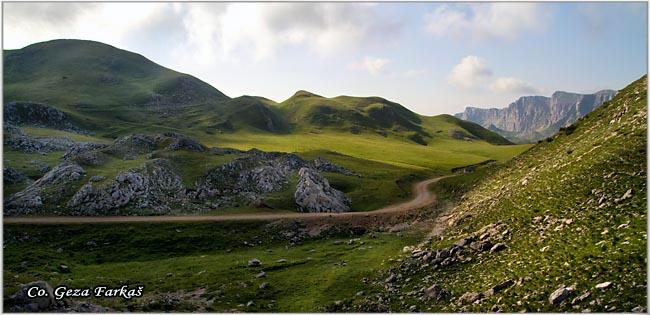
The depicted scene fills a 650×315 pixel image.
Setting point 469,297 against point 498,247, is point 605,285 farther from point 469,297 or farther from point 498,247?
point 498,247

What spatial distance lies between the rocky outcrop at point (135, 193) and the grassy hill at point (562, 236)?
151ft

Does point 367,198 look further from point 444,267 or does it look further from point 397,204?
point 444,267

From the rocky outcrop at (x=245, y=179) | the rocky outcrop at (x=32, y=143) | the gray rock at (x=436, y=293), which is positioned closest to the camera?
the gray rock at (x=436, y=293)

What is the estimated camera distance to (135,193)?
2692 inches

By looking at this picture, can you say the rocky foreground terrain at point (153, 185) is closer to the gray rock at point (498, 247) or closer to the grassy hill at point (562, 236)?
the grassy hill at point (562, 236)

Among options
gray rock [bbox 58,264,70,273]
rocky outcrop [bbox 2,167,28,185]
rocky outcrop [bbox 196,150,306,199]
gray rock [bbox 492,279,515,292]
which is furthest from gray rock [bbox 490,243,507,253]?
rocky outcrop [bbox 2,167,28,185]

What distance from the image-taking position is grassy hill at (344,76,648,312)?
26.5m

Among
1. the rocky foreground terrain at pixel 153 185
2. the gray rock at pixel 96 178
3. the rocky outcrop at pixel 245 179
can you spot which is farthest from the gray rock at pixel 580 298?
the gray rock at pixel 96 178

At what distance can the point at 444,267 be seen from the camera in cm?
3766

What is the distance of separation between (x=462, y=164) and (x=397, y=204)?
268 ft

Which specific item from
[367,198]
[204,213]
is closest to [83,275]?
[204,213]

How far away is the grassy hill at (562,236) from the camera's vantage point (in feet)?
87.0

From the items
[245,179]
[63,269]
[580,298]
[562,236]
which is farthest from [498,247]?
[245,179]

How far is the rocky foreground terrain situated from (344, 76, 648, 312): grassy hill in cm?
3692
